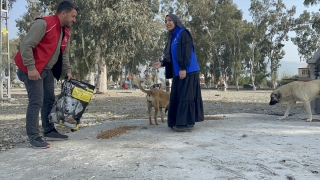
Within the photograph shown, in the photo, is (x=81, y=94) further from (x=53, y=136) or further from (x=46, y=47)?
(x=46, y=47)

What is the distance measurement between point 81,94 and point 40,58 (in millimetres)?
924

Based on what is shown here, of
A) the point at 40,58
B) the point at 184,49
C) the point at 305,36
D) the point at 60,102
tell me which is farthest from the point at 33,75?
Answer: the point at 305,36

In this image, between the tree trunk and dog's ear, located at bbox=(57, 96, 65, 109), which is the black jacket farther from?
the tree trunk

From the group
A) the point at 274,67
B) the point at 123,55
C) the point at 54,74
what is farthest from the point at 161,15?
the point at 54,74

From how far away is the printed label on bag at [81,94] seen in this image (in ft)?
16.9

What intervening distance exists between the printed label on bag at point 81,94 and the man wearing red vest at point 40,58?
38 centimetres

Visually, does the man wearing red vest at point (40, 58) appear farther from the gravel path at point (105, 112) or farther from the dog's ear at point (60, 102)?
the gravel path at point (105, 112)

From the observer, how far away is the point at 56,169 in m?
3.64

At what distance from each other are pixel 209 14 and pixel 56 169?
1829 inches

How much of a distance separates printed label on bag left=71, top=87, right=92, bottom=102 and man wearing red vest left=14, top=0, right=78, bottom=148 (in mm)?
377

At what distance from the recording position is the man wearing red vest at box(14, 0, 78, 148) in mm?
4387

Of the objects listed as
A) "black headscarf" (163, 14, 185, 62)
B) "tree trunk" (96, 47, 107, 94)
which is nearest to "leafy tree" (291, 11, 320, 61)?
"tree trunk" (96, 47, 107, 94)

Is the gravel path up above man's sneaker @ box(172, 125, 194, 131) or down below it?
below

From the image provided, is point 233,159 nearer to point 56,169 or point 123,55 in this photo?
point 56,169
